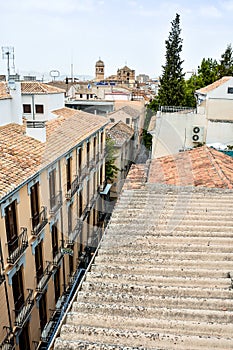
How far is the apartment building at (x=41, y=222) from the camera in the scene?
7.79 metres

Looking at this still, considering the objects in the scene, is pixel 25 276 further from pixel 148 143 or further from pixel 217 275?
pixel 148 143

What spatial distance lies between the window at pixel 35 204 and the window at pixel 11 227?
107 centimetres

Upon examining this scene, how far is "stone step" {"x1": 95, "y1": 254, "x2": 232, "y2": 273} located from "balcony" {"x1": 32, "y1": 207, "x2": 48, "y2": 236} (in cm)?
482

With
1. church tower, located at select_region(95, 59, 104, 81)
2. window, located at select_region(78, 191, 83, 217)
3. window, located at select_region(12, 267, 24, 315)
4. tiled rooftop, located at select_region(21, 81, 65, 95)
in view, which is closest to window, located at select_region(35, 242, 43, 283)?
window, located at select_region(12, 267, 24, 315)

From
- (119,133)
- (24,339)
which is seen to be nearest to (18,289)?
(24,339)

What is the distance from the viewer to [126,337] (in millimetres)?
3268

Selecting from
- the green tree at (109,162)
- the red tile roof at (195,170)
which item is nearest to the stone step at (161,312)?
the red tile roof at (195,170)

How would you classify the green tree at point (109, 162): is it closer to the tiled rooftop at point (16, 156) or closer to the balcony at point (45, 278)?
the tiled rooftop at point (16, 156)

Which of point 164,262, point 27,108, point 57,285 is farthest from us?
point 27,108

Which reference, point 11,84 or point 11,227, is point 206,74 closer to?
point 11,84

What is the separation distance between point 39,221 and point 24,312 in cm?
253

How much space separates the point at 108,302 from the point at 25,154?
628 centimetres

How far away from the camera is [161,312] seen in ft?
12.0

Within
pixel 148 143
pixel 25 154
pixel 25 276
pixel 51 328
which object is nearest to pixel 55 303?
pixel 51 328
